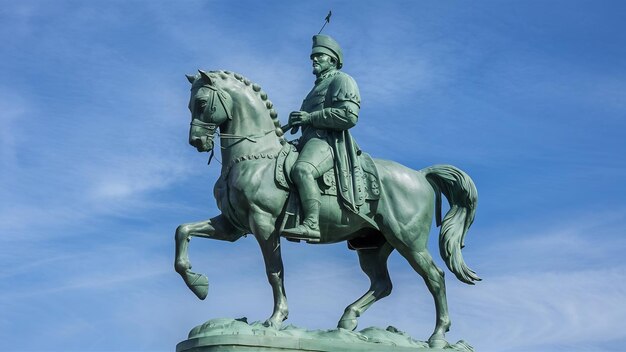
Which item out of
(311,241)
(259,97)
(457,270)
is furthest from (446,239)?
(259,97)

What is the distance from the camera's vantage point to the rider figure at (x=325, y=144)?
13.2 metres

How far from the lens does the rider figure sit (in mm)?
13219

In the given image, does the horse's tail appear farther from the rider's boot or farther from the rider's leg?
the rider's boot

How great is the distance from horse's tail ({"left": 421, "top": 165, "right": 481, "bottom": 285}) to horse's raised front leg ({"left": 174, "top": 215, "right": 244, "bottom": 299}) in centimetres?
274

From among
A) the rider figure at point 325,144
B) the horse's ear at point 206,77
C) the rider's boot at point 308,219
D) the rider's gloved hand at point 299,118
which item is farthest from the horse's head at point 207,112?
the rider's boot at point 308,219

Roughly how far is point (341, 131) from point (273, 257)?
5.66 feet

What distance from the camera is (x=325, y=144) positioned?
1369cm

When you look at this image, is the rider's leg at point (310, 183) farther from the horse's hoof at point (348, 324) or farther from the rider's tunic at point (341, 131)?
the horse's hoof at point (348, 324)

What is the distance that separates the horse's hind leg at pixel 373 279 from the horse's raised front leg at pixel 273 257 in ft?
3.04

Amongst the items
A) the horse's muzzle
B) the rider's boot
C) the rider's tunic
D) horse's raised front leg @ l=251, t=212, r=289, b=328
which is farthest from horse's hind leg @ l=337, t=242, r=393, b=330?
the horse's muzzle

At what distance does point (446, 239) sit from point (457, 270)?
410 mm

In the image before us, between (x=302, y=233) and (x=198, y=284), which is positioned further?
(x=198, y=284)

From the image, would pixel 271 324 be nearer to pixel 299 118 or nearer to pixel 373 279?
pixel 373 279

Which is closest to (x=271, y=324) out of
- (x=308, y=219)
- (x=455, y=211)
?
(x=308, y=219)
